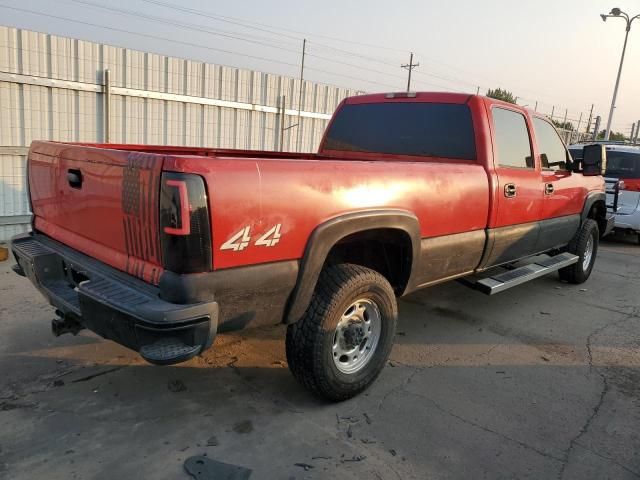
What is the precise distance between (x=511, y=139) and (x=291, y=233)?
278 cm

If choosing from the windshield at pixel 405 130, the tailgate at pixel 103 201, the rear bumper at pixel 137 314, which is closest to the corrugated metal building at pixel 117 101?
the tailgate at pixel 103 201

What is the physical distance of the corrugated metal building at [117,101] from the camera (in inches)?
267

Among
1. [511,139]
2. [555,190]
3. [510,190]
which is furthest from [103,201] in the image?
[555,190]

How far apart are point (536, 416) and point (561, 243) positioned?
121 inches

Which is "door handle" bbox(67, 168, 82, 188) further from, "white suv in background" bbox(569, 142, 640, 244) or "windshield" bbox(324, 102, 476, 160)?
"white suv in background" bbox(569, 142, 640, 244)

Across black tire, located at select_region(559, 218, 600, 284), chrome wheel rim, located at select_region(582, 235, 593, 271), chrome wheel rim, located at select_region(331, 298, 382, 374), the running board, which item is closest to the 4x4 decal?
chrome wheel rim, located at select_region(331, 298, 382, 374)

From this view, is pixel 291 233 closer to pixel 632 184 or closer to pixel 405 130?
pixel 405 130

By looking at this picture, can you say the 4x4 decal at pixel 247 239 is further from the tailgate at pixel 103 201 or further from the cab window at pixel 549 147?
the cab window at pixel 549 147

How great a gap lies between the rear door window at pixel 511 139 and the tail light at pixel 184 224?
2.87m

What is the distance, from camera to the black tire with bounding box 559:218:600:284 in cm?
607

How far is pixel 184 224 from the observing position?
222 cm

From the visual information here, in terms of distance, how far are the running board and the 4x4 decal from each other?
2.38 metres

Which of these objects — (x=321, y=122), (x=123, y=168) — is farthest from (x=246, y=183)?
(x=321, y=122)

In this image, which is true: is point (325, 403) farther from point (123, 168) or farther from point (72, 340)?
point (72, 340)
